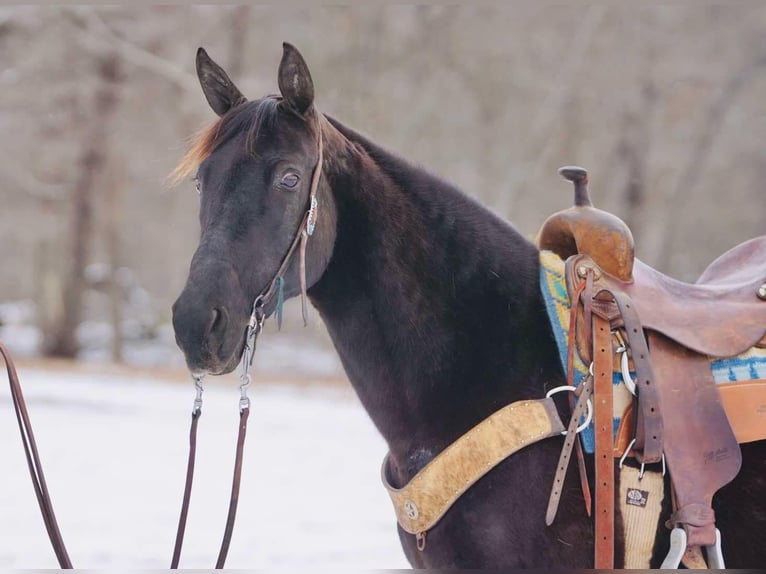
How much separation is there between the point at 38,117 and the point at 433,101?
7454 millimetres

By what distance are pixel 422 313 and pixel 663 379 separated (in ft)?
2.08

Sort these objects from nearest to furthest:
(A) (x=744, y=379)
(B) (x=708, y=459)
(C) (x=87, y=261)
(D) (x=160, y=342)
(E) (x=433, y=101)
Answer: (B) (x=708, y=459), (A) (x=744, y=379), (E) (x=433, y=101), (C) (x=87, y=261), (D) (x=160, y=342)

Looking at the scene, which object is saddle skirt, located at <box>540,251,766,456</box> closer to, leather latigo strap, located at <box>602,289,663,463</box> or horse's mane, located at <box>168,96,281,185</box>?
leather latigo strap, located at <box>602,289,663,463</box>

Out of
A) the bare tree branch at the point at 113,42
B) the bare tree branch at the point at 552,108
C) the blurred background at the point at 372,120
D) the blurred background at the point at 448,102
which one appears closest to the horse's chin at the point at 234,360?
the blurred background at the point at 372,120

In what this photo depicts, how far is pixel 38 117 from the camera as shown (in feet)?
48.8

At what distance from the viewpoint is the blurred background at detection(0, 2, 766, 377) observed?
1359cm

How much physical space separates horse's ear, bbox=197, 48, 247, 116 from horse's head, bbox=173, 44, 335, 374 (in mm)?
118

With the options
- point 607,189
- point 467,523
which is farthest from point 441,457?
point 607,189

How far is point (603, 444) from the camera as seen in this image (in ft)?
6.30

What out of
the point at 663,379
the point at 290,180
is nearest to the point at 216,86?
the point at 290,180

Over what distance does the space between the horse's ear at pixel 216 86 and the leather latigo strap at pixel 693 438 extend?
→ 4.33 feet

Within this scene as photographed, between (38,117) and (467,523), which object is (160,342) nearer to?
(38,117)

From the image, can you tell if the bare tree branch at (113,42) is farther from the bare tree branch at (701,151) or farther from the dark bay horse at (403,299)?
the dark bay horse at (403,299)

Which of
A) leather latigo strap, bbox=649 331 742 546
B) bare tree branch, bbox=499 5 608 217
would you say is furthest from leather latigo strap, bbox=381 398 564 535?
bare tree branch, bbox=499 5 608 217
